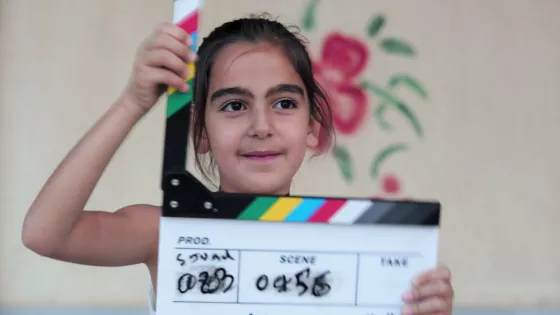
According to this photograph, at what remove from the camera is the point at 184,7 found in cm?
59

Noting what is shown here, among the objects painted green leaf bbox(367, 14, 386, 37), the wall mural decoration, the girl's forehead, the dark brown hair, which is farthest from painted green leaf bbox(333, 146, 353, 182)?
the girl's forehead

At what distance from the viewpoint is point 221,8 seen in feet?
5.84

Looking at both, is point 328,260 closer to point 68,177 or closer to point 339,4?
point 68,177

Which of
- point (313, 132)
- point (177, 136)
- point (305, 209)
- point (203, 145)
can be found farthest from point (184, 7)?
point (313, 132)

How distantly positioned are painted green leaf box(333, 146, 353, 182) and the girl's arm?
122cm

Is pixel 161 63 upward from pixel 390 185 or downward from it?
downward

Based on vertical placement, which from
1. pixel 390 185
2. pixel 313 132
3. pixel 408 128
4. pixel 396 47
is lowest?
pixel 313 132

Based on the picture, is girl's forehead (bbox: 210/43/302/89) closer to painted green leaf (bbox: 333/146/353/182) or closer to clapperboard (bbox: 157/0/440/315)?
clapperboard (bbox: 157/0/440/315)

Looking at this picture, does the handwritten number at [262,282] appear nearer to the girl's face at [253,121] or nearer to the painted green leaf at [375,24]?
the girl's face at [253,121]

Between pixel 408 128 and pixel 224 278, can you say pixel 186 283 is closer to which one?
pixel 224 278

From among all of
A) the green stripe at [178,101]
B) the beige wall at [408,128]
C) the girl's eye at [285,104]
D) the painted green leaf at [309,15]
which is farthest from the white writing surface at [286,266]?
the painted green leaf at [309,15]

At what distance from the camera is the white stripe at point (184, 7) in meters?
0.59

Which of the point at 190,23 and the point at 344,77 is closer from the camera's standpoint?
the point at 190,23

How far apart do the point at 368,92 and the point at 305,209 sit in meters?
1.31
